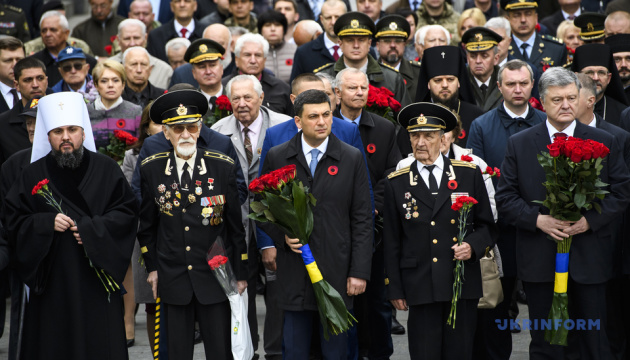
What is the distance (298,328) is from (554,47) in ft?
20.1

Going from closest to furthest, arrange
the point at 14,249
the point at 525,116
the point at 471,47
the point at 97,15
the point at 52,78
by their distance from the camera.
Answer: the point at 14,249, the point at 525,116, the point at 471,47, the point at 52,78, the point at 97,15

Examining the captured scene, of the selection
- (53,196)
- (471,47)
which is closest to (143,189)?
(53,196)

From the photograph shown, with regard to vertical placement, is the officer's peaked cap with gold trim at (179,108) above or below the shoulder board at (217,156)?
above

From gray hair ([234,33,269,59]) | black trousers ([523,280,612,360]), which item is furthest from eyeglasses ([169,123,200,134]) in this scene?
gray hair ([234,33,269,59])

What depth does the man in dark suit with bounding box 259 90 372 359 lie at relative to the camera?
284 inches

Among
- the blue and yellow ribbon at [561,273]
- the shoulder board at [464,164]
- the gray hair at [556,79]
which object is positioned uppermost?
the gray hair at [556,79]

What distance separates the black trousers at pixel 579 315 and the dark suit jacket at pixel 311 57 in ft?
16.1

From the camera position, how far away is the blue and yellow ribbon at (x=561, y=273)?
7.33 meters

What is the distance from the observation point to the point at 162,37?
13602mm

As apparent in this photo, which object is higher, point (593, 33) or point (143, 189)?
point (593, 33)

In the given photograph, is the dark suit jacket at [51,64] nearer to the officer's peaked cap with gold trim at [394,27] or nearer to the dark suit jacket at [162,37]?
the dark suit jacket at [162,37]

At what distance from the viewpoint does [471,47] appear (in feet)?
34.0

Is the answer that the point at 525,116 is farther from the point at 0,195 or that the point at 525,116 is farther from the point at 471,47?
the point at 0,195

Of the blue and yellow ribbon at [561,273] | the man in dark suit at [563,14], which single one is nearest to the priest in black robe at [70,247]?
the blue and yellow ribbon at [561,273]
